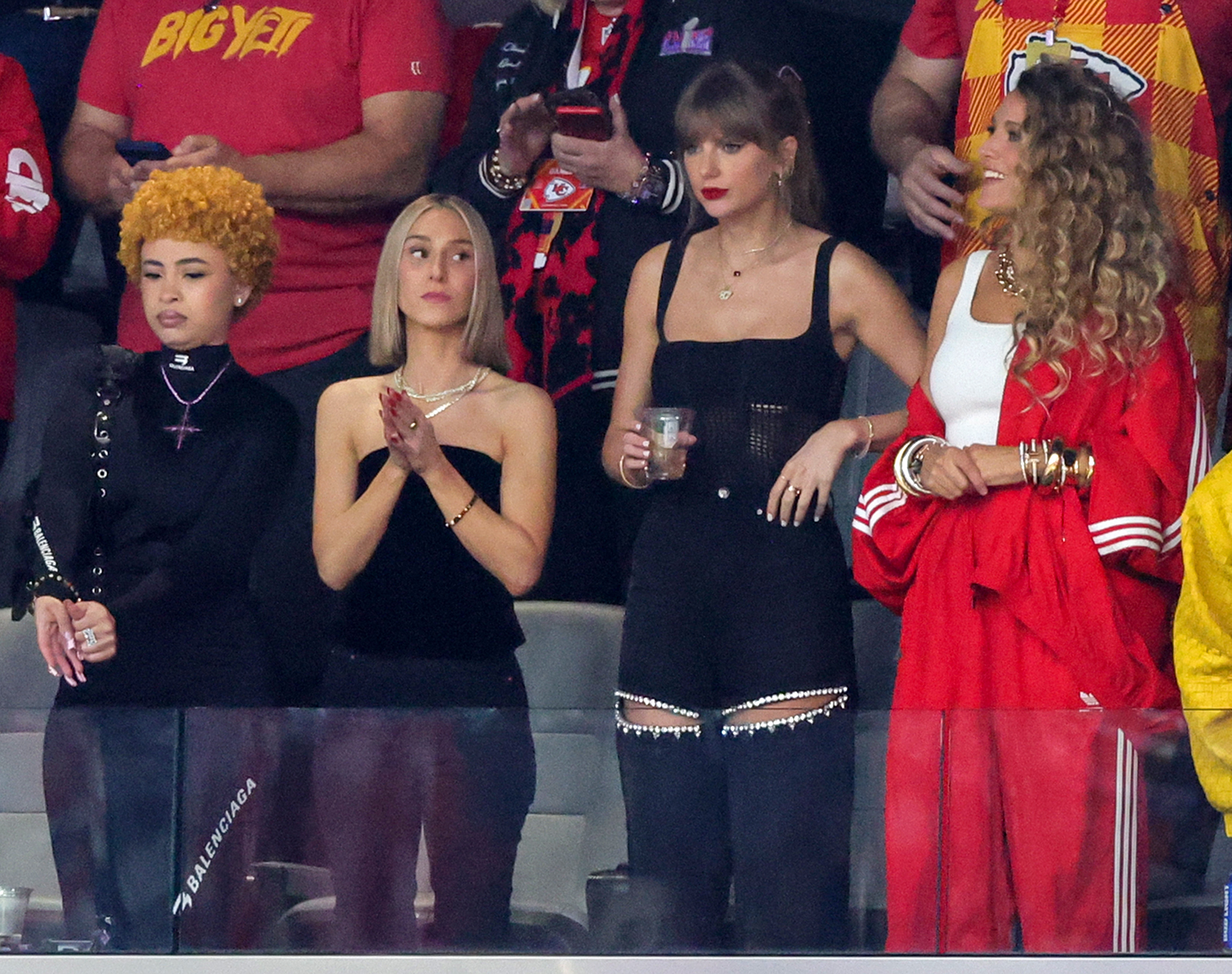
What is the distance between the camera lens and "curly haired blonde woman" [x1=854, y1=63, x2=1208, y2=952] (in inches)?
111

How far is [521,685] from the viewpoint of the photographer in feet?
11.5

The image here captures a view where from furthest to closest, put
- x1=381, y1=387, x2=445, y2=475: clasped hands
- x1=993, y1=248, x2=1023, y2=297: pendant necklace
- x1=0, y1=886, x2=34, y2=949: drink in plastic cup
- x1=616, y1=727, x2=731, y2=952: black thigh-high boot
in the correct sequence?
1. x1=381, y1=387, x2=445, y2=475: clasped hands
2. x1=993, y1=248, x2=1023, y2=297: pendant necklace
3. x1=0, y1=886, x2=34, y2=949: drink in plastic cup
4. x1=616, y1=727, x2=731, y2=952: black thigh-high boot

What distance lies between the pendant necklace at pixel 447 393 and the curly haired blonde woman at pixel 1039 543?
81 cm

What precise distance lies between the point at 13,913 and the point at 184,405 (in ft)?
3.41

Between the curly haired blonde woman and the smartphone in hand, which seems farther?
the smartphone in hand

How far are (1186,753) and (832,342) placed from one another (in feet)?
3.35

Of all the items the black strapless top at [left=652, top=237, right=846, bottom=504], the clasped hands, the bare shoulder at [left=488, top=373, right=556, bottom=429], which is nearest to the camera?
the black strapless top at [left=652, top=237, right=846, bottom=504]

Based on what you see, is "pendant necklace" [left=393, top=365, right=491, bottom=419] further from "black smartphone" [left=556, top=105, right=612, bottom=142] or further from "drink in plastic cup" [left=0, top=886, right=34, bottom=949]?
"drink in plastic cup" [left=0, top=886, right=34, bottom=949]

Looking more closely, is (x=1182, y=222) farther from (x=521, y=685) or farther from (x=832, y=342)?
(x=521, y=685)

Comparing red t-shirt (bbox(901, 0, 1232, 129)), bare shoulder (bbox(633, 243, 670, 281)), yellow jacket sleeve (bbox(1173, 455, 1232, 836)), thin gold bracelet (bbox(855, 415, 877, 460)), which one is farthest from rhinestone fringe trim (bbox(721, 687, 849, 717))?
red t-shirt (bbox(901, 0, 1232, 129))

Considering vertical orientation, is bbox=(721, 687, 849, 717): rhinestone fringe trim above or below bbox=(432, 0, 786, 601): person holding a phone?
below

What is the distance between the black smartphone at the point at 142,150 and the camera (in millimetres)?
3875

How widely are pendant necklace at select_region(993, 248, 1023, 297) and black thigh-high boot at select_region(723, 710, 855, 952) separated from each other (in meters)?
0.78

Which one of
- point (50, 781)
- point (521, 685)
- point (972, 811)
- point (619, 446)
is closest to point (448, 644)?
point (521, 685)
